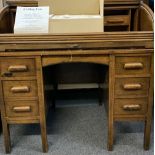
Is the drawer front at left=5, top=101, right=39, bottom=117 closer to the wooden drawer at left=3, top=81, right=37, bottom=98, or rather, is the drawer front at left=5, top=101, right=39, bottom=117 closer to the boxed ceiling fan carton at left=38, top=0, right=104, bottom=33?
the wooden drawer at left=3, top=81, right=37, bottom=98

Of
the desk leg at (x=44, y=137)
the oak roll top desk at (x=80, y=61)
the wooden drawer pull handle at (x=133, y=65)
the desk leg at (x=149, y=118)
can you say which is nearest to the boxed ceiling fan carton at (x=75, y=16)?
the oak roll top desk at (x=80, y=61)

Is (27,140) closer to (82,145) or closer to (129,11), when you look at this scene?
(82,145)

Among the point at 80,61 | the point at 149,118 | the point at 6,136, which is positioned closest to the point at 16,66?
the point at 80,61

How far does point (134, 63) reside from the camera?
4.57ft

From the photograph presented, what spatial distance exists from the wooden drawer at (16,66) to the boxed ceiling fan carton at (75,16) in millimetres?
258

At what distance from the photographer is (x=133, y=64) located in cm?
139

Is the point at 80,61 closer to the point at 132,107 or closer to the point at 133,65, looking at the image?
the point at 133,65

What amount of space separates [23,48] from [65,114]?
874mm

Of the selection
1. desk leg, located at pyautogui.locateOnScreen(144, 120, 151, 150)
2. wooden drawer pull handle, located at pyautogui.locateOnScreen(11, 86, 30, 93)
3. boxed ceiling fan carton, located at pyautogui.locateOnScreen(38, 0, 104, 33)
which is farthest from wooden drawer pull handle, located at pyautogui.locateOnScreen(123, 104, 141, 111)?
wooden drawer pull handle, located at pyautogui.locateOnScreen(11, 86, 30, 93)

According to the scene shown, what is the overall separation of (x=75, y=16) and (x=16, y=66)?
48cm

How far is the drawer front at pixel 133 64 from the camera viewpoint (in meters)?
1.39

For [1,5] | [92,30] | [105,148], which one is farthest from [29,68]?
[1,5]

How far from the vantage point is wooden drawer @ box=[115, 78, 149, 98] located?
144 centimetres

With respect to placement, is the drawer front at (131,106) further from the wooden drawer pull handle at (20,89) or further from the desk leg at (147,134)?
the wooden drawer pull handle at (20,89)
